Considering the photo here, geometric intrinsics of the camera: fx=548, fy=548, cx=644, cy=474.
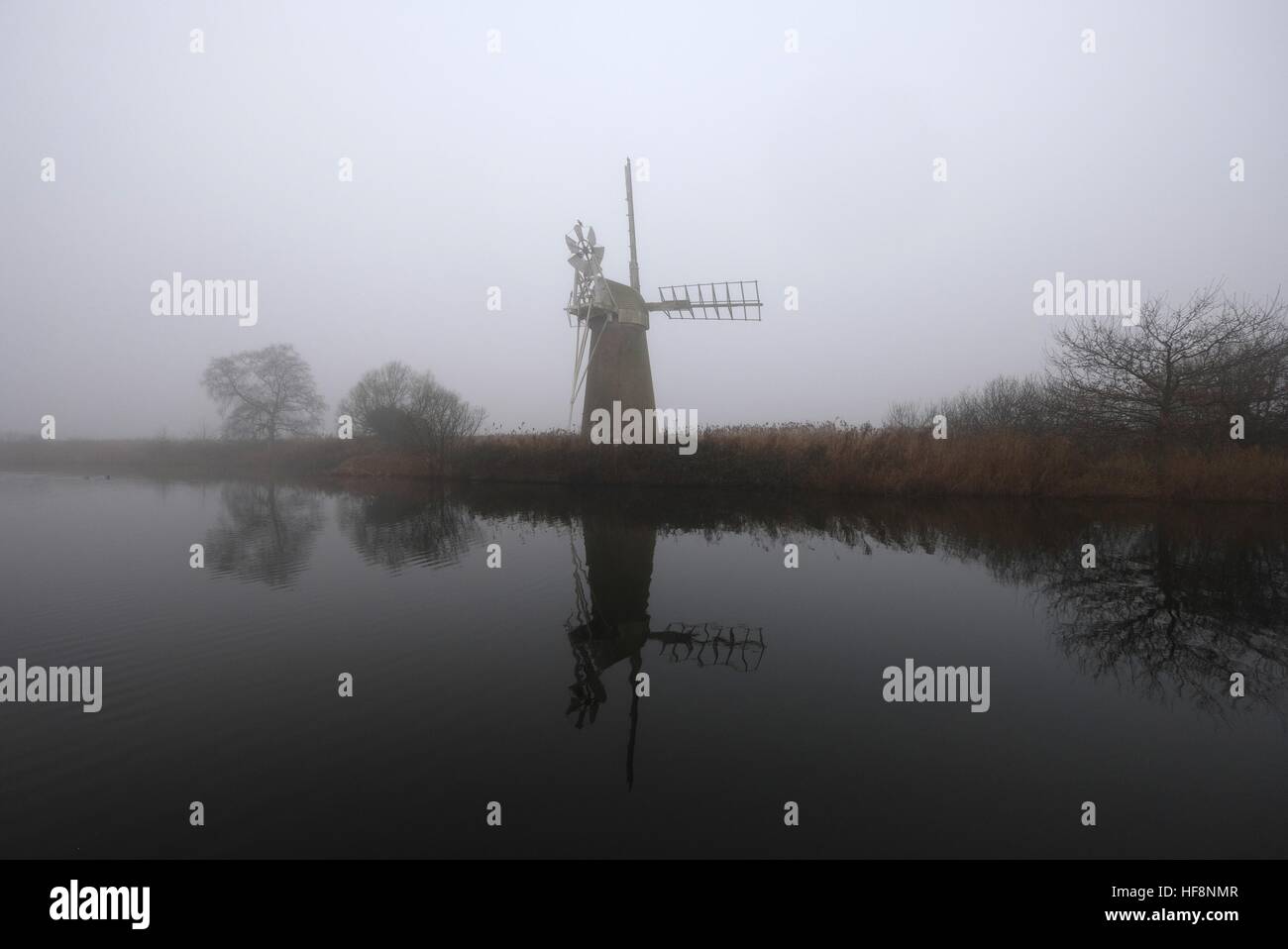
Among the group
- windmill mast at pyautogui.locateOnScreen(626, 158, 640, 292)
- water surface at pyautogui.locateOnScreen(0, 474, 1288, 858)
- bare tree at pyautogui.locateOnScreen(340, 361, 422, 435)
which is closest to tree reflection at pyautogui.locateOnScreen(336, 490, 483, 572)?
water surface at pyautogui.locateOnScreen(0, 474, 1288, 858)

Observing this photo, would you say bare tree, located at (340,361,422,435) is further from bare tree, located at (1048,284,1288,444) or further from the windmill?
bare tree, located at (1048,284,1288,444)

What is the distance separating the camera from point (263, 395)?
45.1 meters

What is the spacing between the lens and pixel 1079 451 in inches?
709

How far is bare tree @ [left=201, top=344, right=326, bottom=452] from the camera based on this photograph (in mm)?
44812

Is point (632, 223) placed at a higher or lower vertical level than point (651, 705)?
higher

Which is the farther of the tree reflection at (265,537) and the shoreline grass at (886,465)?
the shoreline grass at (886,465)

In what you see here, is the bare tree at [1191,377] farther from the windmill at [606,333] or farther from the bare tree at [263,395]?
the bare tree at [263,395]

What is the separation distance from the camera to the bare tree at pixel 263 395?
147 ft

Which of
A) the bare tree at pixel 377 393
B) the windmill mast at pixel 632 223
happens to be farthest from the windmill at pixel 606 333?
the bare tree at pixel 377 393

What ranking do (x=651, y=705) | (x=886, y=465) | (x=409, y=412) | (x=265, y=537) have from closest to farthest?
(x=651, y=705) < (x=265, y=537) < (x=886, y=465) < (x=409, y=412)

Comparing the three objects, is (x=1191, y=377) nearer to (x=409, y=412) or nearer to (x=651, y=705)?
(x=651, y=705)

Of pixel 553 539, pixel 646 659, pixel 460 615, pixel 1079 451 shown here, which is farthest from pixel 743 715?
pixel 1079 451

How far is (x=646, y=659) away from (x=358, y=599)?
4611mm

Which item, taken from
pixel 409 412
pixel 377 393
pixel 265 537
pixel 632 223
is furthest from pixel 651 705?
pixel 377 393
